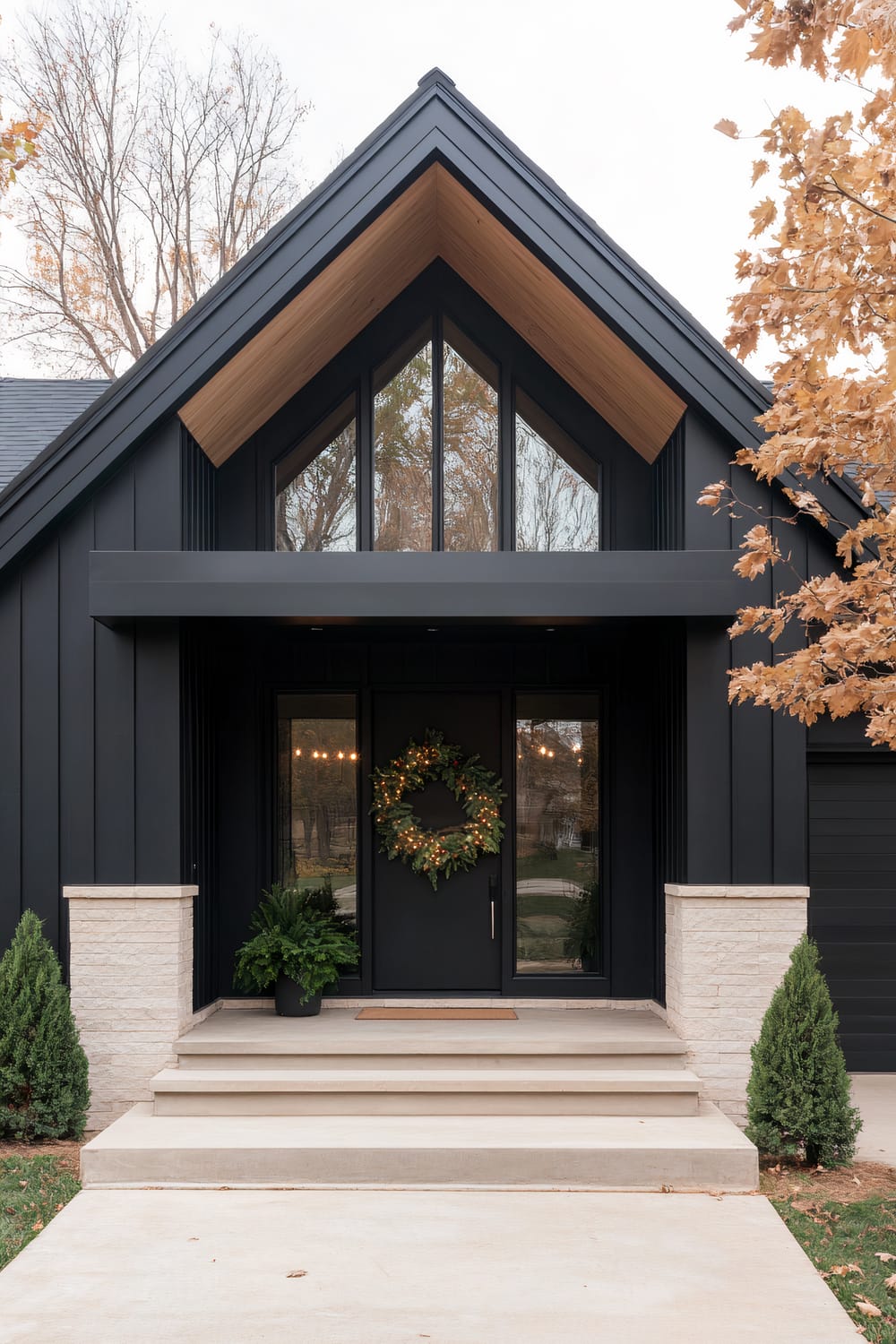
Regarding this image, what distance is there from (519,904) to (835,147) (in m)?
5.66

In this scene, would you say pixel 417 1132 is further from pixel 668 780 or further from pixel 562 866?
pixel 668 780

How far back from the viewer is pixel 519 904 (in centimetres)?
807

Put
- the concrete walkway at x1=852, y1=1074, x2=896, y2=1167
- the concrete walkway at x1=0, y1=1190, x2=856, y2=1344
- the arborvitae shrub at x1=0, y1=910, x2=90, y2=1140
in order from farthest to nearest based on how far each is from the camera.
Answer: the arborvitae shrub at x1=0, y1=910, x2=90, y2=1140 < the concrete walkway at x1=852, y1=1074, x2=896, y2=1167 < the concrete walkway at x1=0, y1=1190, x2=856, y2=1344

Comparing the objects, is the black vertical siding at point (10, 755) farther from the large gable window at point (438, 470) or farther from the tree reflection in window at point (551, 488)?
the tree reflection in window at point (551, 488)

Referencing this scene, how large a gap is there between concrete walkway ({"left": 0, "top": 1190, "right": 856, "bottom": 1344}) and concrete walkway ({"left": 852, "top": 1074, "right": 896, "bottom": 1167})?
3.36ft

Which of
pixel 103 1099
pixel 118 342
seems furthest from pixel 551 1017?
pixel 118 342

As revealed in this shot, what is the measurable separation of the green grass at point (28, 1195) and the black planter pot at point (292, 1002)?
72.3 inches

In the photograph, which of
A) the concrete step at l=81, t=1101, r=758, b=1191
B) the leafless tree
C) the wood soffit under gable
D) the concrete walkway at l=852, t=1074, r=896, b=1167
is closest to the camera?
the concrete step at l=81, t=1101, r=758, b=1191

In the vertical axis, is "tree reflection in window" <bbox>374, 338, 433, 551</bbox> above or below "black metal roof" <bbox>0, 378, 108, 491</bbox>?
below

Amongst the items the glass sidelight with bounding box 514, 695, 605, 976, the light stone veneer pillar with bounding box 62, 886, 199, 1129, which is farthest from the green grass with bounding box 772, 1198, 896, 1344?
the light stone veneer pillar with bounding box 62, 886, 199, 1129

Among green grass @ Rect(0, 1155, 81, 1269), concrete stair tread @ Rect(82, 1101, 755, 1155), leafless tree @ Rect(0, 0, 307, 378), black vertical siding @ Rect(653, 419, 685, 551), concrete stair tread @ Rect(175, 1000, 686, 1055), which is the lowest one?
green grass @ Rect(0, 1155, 81, 1269)

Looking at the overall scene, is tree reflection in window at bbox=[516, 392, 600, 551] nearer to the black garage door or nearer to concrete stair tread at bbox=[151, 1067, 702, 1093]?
the black garage door

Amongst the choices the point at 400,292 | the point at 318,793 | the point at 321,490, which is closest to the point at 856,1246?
the point at 318,793

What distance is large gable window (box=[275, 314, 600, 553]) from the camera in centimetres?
806
